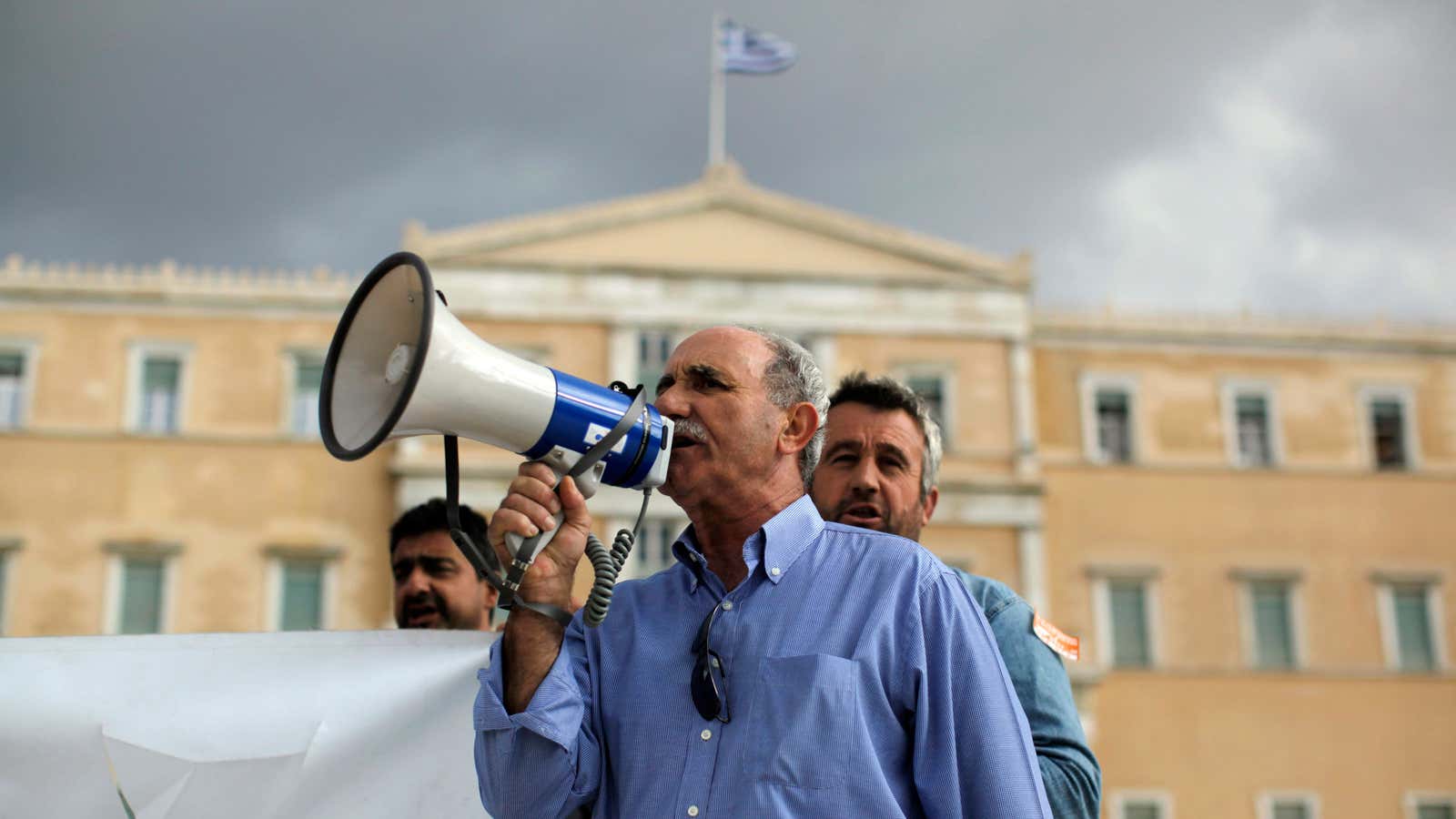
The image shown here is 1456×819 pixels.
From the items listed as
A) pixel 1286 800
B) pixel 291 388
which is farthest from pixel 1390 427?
pixel 291 388

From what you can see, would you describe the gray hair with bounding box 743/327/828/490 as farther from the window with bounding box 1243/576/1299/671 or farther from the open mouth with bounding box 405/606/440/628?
the window with bounding box 1243/576/1299/671

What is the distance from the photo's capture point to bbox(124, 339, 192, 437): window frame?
78.0ft

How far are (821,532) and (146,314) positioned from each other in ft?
76.9

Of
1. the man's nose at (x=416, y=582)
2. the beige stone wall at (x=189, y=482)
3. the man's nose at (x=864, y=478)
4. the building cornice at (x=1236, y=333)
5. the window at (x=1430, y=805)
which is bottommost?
the window at (x=1430, y=805)

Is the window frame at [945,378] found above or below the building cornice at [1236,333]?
below

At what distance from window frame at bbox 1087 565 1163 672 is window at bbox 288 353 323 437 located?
13205 mm

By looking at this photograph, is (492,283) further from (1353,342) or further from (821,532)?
(821,532)

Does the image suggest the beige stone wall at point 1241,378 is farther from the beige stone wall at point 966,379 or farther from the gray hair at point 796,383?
the gray hair at point 796,383

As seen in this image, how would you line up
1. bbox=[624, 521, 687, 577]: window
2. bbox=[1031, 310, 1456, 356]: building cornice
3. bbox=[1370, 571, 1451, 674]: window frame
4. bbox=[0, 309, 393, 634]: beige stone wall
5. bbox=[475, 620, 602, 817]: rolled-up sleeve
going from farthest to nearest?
bbox=[1031, 310, 1456, 356]: building cornice < bbox=[1370, 571, 1451, 674]: window frame < bbox=[0, 309, 393, 634]: beige stone wall < bbox=[624, 521, 687, 577]: window < bbox=[475, 620, 602, 817]: rolled-up sleeve

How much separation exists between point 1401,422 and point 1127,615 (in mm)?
6517

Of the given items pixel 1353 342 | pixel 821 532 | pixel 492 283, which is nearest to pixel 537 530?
pixel 821 532

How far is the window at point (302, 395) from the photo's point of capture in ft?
78.7

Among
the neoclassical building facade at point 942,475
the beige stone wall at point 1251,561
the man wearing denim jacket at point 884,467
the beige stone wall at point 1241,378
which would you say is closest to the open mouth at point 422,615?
the man wearing denim jacket at point 884,467

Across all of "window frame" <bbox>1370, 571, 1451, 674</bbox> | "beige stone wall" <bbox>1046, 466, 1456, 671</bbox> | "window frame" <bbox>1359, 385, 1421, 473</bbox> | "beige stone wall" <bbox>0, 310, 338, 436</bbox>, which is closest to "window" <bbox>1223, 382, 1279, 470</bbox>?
"beige stone wall" <bbox>1046, 466, 1456, 671</bbox>
